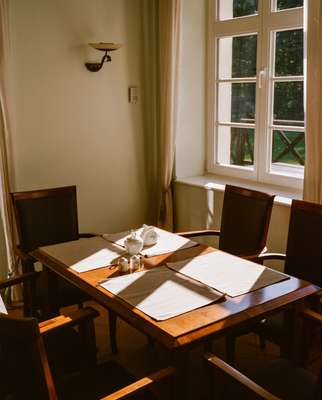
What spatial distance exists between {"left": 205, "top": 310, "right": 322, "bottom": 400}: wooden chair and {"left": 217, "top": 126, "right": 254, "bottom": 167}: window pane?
1.98m

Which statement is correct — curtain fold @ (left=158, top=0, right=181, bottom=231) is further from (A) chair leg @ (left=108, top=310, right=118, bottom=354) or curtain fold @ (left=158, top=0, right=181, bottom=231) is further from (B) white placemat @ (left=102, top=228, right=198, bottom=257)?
(A) chair leg @ (left=108, top=310, right=118, bottom=354)

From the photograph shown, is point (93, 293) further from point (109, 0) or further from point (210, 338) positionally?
point (109, 0)

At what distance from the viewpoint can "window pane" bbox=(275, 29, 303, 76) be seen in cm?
328

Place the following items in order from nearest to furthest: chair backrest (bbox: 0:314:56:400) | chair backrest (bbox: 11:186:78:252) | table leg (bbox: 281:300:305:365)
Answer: chair backrest (bbox: 0:314:56:400) < table leg (bbox: 281:300:305:365) < chair backrest (bbox: 11:186:78:252)

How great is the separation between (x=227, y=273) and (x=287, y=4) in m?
2.05

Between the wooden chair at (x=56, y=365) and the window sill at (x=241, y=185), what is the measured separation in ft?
5.41

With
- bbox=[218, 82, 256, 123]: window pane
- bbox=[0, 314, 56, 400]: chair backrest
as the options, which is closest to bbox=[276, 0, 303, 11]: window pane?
bbox=[218, 82, 256, 123]: window pane

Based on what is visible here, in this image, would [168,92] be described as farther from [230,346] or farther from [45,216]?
[230,346]

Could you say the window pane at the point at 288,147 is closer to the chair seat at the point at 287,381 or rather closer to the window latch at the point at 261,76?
the window latch at the point at 261,76

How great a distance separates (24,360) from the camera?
1.43 m

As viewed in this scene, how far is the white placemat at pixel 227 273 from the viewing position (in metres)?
2.05

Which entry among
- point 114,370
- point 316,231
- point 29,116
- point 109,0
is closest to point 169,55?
point 109,0

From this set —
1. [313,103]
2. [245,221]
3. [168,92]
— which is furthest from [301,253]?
[168,92]

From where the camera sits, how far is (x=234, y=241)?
2945 mm
